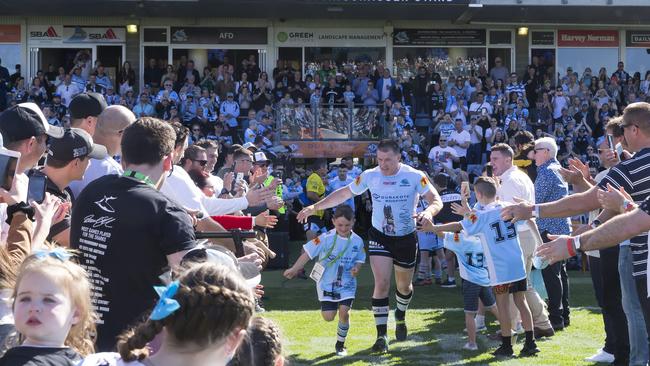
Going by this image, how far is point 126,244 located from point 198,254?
1.32 ft

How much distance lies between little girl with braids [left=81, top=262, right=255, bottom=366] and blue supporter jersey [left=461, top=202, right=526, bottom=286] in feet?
20.7

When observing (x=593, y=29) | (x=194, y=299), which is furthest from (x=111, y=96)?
(x=194, y=299)

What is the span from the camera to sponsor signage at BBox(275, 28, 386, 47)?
28.2 m

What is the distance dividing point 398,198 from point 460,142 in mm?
13280

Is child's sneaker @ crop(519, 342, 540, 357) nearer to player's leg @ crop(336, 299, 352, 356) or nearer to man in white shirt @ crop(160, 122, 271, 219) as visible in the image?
player's leg @ crop(336, 299, 352, 356)

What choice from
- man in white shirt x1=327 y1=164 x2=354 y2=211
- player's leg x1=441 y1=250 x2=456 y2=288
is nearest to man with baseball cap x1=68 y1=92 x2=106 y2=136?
player's leg x1=441 y1=250 x2=456 y2=288

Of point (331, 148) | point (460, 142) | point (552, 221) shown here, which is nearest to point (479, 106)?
point (460, 142)

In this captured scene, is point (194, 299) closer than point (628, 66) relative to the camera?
Yes

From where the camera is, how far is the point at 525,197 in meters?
9.88

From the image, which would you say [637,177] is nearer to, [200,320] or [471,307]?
[471,307]

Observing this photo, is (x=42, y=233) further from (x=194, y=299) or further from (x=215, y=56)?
(x=215, y=56)

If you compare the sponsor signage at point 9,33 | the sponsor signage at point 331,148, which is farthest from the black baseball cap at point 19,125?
the sponsor signage at point 9,33

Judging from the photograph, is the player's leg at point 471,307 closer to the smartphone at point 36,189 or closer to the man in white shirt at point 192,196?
the man in white shirt at point 192,196

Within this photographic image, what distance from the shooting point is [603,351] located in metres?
8.73
